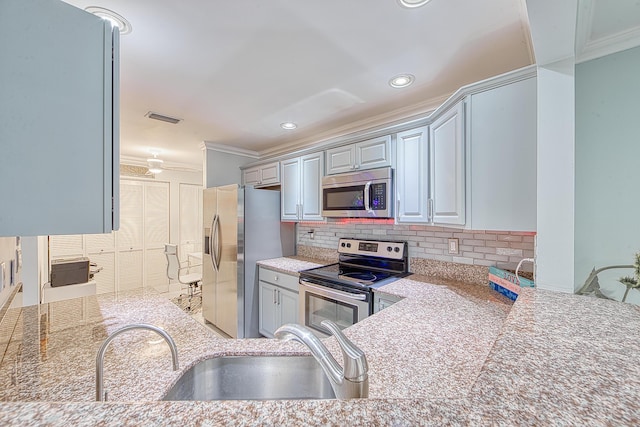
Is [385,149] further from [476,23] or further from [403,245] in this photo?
[476,23]

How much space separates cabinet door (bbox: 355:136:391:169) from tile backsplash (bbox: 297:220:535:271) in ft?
1.73

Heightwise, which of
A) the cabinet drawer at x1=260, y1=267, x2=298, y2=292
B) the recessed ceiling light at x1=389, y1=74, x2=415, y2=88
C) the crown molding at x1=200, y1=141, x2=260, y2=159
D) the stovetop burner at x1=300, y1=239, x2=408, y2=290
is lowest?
the cabinet drawer at x1=260, y1=267, x2=298, y2=292

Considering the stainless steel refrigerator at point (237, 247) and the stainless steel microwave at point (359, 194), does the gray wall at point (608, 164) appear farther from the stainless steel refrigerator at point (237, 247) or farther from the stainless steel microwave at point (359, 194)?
the stainless steel refrigerator at point (237, 247)

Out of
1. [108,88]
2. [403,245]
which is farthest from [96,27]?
[403,245]

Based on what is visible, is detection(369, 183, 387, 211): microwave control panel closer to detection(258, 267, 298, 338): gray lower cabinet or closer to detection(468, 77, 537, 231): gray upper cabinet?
detection(468, 77, 537, 231): gray upper cabinet

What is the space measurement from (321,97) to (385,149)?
709mm

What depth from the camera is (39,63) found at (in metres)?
0.56

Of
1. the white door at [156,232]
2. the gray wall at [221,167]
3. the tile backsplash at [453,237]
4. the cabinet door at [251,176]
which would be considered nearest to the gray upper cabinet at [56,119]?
the tile backsplash at [453,237]

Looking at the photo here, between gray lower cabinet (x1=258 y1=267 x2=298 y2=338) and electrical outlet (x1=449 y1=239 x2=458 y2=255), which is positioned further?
gray lower cabinet (x1=258 y1=267 x2=298 y2=338)

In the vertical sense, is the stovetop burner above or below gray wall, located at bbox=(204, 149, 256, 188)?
below

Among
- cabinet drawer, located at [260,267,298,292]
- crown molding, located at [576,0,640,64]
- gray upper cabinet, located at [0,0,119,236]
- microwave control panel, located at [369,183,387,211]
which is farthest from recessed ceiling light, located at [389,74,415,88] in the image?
cabinet drawer, located at [260,267,298,292]

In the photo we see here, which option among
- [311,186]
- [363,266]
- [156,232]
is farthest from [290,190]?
[156,232]

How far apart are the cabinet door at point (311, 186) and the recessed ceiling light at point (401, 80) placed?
106 cm

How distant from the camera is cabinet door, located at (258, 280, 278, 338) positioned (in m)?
2.92
